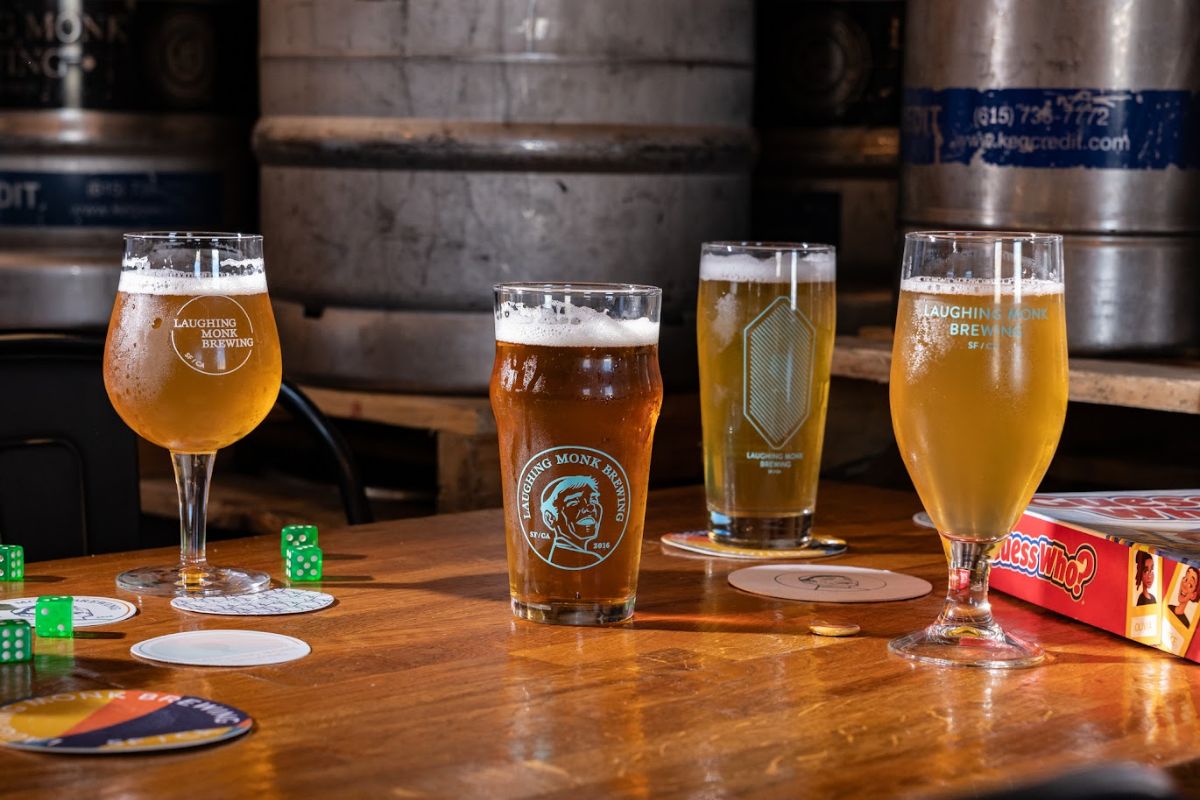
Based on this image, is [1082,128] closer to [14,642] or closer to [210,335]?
[210,335]

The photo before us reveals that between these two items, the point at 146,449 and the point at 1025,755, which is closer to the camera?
the point at 1025,755

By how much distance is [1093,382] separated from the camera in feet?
6.95

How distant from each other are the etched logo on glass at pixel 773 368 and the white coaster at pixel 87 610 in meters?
0.50

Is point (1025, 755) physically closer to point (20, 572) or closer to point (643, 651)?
point (643, 651)

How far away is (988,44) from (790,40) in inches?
35.1

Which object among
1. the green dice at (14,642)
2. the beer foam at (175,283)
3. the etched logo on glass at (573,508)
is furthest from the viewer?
the beer foam at (175,283)

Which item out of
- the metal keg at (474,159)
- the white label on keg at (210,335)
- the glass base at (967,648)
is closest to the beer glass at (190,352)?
the white label on keg at (210,335)

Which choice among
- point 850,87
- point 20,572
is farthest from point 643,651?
point 850,87

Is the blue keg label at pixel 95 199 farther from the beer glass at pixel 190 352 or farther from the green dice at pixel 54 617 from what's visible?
the green dice at pixel 54 617

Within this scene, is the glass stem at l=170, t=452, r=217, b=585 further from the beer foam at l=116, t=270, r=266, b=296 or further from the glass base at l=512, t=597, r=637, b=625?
the glass base at l=512, t=597, r=637, b=625

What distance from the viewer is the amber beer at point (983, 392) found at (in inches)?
41.9

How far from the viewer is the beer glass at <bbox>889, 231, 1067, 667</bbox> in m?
1.06

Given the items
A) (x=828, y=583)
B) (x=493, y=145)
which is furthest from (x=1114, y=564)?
(x=493, y=145)

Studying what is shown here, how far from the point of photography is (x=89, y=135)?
307 cm
